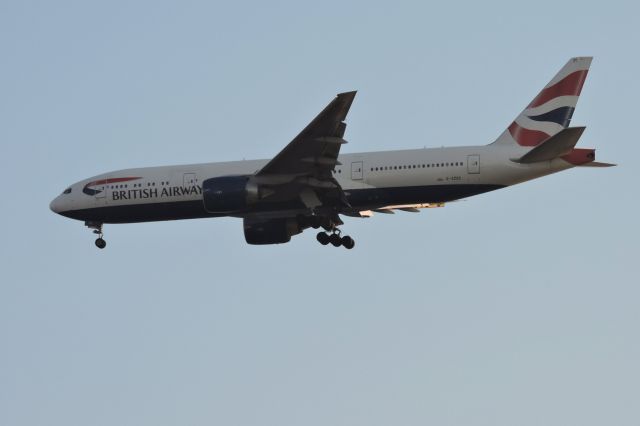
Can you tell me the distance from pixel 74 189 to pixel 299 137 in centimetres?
1240

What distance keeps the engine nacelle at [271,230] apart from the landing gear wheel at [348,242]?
81.7 inches

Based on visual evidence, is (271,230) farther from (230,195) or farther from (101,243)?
(101,243)

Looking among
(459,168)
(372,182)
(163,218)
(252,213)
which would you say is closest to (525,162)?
(459,168)

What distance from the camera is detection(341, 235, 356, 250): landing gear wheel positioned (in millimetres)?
54406

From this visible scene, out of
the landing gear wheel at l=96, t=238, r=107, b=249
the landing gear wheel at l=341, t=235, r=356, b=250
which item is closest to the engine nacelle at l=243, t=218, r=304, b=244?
the landing gear wheel at l=341, t=235, r=356, b=250

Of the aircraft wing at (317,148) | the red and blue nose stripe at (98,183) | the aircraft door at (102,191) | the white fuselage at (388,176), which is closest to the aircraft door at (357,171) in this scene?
the white fuselage at (388,176)

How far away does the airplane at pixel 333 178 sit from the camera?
49375 mm

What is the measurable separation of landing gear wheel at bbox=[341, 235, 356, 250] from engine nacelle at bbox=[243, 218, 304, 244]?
2075mm

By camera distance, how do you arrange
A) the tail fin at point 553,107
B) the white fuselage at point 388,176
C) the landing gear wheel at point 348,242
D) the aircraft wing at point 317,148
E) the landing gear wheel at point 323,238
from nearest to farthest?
the aircraft wing at point 317,148
the white fuselage at point 388,176
the tail fin at point 553,107
the landing gear wheel at point 348,242
the landing gear wheel at point 323,238

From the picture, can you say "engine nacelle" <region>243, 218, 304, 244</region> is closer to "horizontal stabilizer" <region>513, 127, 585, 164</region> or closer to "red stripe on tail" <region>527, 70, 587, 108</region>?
"horizontal stabilizer" <region>513, 127, 585, 164</region>

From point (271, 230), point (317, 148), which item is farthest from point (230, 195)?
point (271, 230)

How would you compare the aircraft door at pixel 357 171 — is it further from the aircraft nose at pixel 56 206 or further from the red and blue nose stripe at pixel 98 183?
the aircraft nose at pixel 56 206

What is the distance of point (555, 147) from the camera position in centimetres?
4900

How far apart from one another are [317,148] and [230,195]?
382 cm
